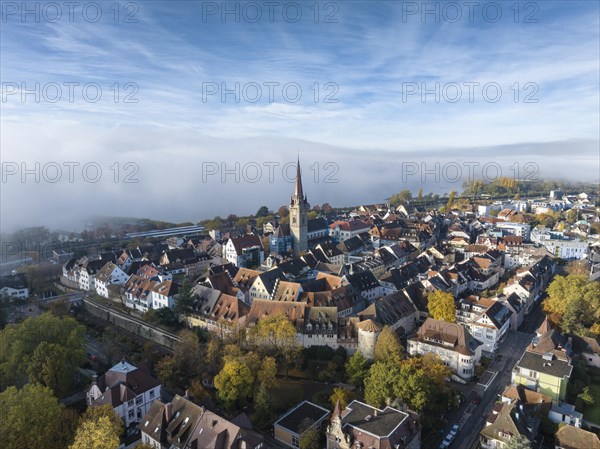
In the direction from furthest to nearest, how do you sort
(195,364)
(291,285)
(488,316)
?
(291,285) < (488,316) < (195,364)

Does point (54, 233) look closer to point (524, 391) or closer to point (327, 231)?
point (327, 231)

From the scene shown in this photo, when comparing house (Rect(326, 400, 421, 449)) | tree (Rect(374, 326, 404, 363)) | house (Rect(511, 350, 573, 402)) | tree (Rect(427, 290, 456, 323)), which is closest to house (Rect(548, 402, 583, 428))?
house (Rect(511, 350, 573, 402))

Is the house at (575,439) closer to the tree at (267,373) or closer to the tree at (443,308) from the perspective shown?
the tree at (443,308)

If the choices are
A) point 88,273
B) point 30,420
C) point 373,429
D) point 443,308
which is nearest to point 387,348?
point 373,429

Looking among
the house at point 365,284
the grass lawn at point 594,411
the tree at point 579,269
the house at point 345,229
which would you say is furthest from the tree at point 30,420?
the house at point 345,229

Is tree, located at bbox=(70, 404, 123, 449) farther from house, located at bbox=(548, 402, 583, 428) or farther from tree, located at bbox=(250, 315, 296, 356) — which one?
house, located at bbox=(548, 402, 583, 428)

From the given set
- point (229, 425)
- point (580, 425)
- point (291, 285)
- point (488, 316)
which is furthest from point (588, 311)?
point (229, 425)
